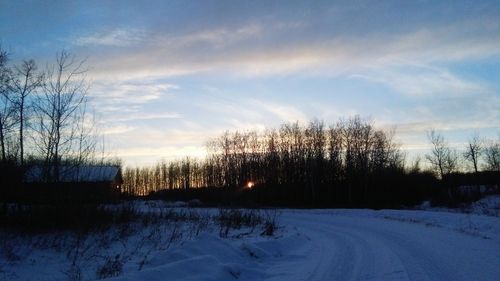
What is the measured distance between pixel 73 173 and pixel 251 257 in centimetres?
997

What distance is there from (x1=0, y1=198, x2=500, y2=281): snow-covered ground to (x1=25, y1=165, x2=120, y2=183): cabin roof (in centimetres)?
307

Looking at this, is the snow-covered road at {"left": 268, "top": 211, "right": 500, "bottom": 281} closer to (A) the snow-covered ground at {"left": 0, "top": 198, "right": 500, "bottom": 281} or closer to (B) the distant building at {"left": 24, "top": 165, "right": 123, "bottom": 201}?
(A) the snow-covered ground at {"left": 0, "top": 198, "right": 500, "bottom": 281}

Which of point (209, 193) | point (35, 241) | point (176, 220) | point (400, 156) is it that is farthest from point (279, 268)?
point (400, 156)

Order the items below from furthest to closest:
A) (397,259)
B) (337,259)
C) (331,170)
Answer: (331,170) < (337,259) < (397,259)

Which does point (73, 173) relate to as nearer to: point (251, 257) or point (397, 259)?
point (251, 257)

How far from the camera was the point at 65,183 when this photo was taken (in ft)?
60.6

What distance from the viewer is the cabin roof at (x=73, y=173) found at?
18516mm

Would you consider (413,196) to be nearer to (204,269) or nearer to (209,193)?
(209,193)

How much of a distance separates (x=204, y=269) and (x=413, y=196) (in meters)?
64.4

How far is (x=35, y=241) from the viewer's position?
51.1 feet

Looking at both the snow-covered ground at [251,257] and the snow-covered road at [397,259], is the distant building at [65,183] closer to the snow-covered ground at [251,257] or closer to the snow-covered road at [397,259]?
the snow-covered ground at [251,257]

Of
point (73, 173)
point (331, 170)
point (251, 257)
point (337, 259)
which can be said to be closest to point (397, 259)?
point (337, 259)

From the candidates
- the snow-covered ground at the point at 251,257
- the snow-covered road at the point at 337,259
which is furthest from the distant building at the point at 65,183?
the snow-covered road at the point at 337,259

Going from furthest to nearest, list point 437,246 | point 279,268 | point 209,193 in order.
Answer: point 209,193, point 437,246, point 279,268
